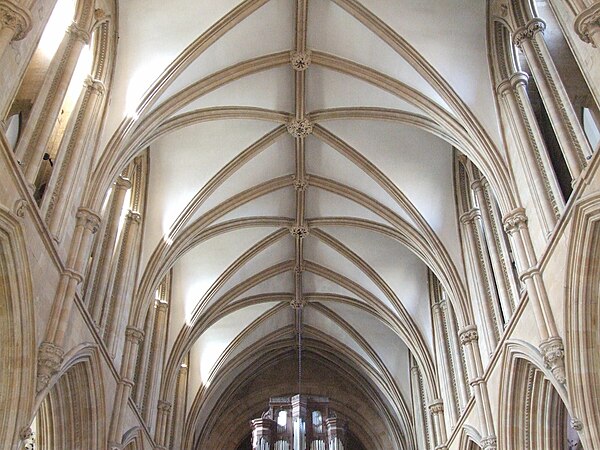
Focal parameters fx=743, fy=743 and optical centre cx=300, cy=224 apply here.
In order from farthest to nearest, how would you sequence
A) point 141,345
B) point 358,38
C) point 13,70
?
point 141,345
point 358,38
point 13,70

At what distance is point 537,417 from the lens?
41.4 feet

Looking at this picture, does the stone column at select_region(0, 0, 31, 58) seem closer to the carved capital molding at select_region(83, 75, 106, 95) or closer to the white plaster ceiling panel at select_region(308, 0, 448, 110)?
the carved capital molding at select_region(83, 75, 106, 95)

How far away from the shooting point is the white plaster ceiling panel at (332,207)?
18.8 m

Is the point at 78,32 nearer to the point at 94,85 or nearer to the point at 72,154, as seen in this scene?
the point at 94,85

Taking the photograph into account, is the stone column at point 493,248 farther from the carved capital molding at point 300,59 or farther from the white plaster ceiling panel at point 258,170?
the white plaster ceiling panel at point 258,170

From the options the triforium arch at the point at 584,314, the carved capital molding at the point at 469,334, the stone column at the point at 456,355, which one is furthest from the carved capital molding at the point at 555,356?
the stone column at the point at 456,355

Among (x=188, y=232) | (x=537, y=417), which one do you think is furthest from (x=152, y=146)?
(x=537, y=417)

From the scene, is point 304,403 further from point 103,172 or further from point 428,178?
point 103,172

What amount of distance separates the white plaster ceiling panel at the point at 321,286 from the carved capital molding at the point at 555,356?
35.9 feet

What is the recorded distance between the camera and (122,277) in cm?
1495

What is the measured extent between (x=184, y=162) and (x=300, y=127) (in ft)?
9.27

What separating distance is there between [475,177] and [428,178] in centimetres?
174

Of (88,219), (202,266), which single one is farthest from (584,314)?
(202,266)

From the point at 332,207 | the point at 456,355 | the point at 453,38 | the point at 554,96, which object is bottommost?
the point at 456,355
